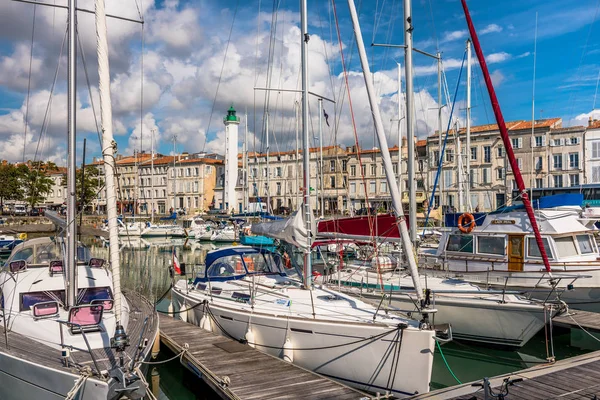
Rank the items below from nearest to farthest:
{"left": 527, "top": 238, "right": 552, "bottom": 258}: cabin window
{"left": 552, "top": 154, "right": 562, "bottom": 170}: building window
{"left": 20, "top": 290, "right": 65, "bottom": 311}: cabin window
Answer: {"left": 20, "top": 290, "right": 65, "bottom": 311}: cabin window
{"left": 527, "top": 238, "right": 552, "bottom": 258}: cabin window
{"left": 552, "top": 154, "right": 562, "bottom": 170}: building window

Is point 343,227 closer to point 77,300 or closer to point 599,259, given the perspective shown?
point 599,259

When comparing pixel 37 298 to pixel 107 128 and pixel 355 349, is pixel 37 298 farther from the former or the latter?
pixel 355 349

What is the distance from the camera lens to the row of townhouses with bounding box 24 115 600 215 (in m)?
53.8

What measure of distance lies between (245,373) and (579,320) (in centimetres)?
990

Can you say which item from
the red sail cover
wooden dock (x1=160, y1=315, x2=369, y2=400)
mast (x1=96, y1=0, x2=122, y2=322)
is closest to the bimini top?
wooden dock (x1=160, y1=315, x2=369, y2=400)

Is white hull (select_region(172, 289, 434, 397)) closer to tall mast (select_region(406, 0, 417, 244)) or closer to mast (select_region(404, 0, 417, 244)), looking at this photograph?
tall mast (select_region(406, 0, 417, 244))

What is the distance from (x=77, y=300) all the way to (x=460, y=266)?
12.3m

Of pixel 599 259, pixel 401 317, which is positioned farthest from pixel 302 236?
pixel 599 259

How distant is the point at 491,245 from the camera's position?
640 inches

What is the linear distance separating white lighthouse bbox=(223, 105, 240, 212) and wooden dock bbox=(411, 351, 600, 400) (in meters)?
63.7

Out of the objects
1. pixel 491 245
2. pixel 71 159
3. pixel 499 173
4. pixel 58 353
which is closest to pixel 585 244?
pixel 491 245

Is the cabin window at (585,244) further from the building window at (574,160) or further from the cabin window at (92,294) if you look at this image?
the building window at (574,160)

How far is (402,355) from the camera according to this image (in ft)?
29.2

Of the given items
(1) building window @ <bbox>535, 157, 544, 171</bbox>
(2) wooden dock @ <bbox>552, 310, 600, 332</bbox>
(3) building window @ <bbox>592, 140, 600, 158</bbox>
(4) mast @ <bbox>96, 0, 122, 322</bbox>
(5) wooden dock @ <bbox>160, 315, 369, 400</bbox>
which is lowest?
(2) wooden dock @ <bbox>552, 310, 600, 332</bbox>
